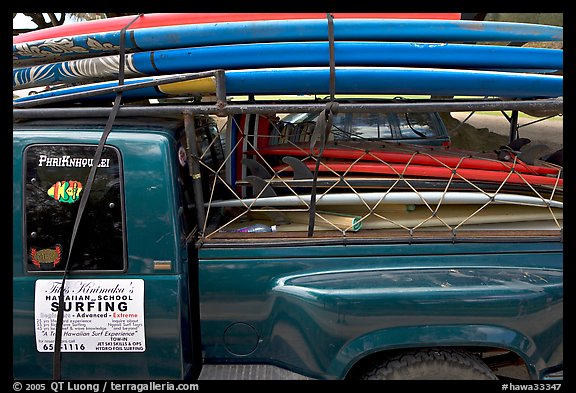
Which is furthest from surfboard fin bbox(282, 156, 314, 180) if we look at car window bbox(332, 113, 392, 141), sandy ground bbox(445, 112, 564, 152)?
sandy ground bbox(445, 112, 564, 152)

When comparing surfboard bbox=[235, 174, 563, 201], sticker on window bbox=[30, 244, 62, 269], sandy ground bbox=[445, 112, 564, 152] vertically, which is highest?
sandy ground bbox=[445, 112, 564, 152]

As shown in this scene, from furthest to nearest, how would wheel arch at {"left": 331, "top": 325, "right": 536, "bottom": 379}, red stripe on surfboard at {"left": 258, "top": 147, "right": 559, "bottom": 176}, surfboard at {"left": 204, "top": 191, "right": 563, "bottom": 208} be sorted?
red stripe on surfboard at {"left": 258, "top": 147, "right": 559, "bottom": 176}
surfboard at {"left": 204, "top": 191, "right": 563, "bottom": 208}
wheel arch at {"left": 331, "top": 325, "right": 536, "bottom": 379}

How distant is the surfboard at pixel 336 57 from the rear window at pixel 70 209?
0.57 m

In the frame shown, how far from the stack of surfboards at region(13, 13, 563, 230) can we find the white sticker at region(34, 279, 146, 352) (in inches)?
30.2

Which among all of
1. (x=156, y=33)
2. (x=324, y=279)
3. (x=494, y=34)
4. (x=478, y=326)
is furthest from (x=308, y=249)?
(x=494, y=34)

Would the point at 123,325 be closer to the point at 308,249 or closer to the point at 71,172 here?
the point at 71,172

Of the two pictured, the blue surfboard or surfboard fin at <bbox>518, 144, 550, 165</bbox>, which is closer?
the blue surfboard

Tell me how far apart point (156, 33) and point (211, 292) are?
1.36 metres

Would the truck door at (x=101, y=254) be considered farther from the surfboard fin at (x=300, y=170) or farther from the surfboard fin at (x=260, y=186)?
the surfboard fin at (x=300, y=170)

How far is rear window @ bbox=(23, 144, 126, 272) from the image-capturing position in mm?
2314

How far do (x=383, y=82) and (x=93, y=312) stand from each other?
1787 mm

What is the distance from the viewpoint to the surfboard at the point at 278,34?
2.56 meters

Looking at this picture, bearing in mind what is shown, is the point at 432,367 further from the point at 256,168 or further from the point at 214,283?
the point at 256,168

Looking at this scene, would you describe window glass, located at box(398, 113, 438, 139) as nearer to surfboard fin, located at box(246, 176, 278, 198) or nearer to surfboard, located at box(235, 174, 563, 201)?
surfboard, located at box(235, 174, 563, 201)
